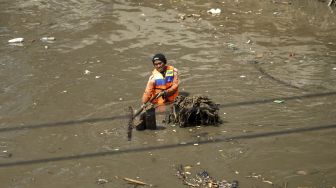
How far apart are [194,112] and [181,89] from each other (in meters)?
1.87

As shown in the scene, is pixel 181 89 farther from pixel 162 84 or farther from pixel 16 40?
pixel 16 40

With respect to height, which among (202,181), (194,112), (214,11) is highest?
(214,11)

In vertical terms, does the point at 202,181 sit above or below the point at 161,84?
below

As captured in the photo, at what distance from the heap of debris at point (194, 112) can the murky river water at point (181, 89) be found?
16 cm

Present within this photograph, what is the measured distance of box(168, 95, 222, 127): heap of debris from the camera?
8336mm

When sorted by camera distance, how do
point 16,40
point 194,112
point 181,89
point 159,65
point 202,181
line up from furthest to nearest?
point 16,40 → point 181,89 → point 159,65 → point 194,112 → point 202,181

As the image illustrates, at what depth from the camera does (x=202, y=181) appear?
675 cm

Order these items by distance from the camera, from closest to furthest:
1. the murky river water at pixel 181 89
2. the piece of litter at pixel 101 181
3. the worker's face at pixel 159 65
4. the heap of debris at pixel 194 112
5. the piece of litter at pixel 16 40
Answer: the piece of litter at pixel 101 181 < the murky river water at pixel 181 89 < the heap of debris at pixel 194 112 < the worker's face at pixel 159 65 < the piece of litter at pixel 16 40

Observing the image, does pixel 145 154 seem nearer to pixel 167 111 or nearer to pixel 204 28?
pixel 167 111

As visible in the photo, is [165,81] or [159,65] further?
[165,81]

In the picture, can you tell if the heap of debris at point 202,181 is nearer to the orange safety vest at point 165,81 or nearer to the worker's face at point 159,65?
the orange safety vest at point 165,81

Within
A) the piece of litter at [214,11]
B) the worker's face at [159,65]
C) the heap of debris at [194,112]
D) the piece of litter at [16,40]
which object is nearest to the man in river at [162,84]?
the worker's face at [159,65]

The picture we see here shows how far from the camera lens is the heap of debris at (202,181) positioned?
21.7 ft

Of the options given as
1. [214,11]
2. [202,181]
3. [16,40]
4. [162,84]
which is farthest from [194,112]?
[214,11]
